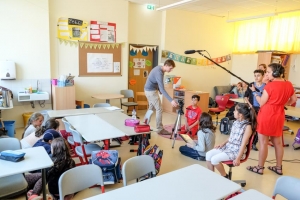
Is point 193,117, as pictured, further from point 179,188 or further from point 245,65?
point 245,65

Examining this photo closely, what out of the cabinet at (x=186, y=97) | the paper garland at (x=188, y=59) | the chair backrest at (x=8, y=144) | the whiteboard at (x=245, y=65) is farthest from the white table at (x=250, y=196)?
the whiteboard at (x=245, y=65)

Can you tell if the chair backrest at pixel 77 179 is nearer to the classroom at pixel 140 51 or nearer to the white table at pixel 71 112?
the classroom at pixel 140 51

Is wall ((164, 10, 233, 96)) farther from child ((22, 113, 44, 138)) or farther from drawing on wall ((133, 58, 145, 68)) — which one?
child ((22, 113, 44, 138))

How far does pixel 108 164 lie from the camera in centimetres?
249

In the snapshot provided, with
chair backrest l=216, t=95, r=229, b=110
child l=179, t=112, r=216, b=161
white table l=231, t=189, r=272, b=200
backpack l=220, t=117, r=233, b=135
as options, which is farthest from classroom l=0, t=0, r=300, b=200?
white table l=231, t=189, r=272, b=200

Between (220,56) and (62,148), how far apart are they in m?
6.95

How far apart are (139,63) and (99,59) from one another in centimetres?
133

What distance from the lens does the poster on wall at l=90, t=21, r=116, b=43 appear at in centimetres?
562

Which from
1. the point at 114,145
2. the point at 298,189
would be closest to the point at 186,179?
the point at 298,189

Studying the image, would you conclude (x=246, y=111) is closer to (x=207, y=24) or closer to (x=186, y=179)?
(x=186, y=179)

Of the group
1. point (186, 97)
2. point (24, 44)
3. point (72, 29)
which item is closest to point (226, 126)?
point (186, 97)

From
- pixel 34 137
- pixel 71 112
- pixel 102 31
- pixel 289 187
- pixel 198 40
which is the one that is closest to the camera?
pixel 289 187

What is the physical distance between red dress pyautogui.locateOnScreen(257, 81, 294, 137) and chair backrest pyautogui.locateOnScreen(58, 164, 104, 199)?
2.24 metres

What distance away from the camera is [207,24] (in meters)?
7.48
